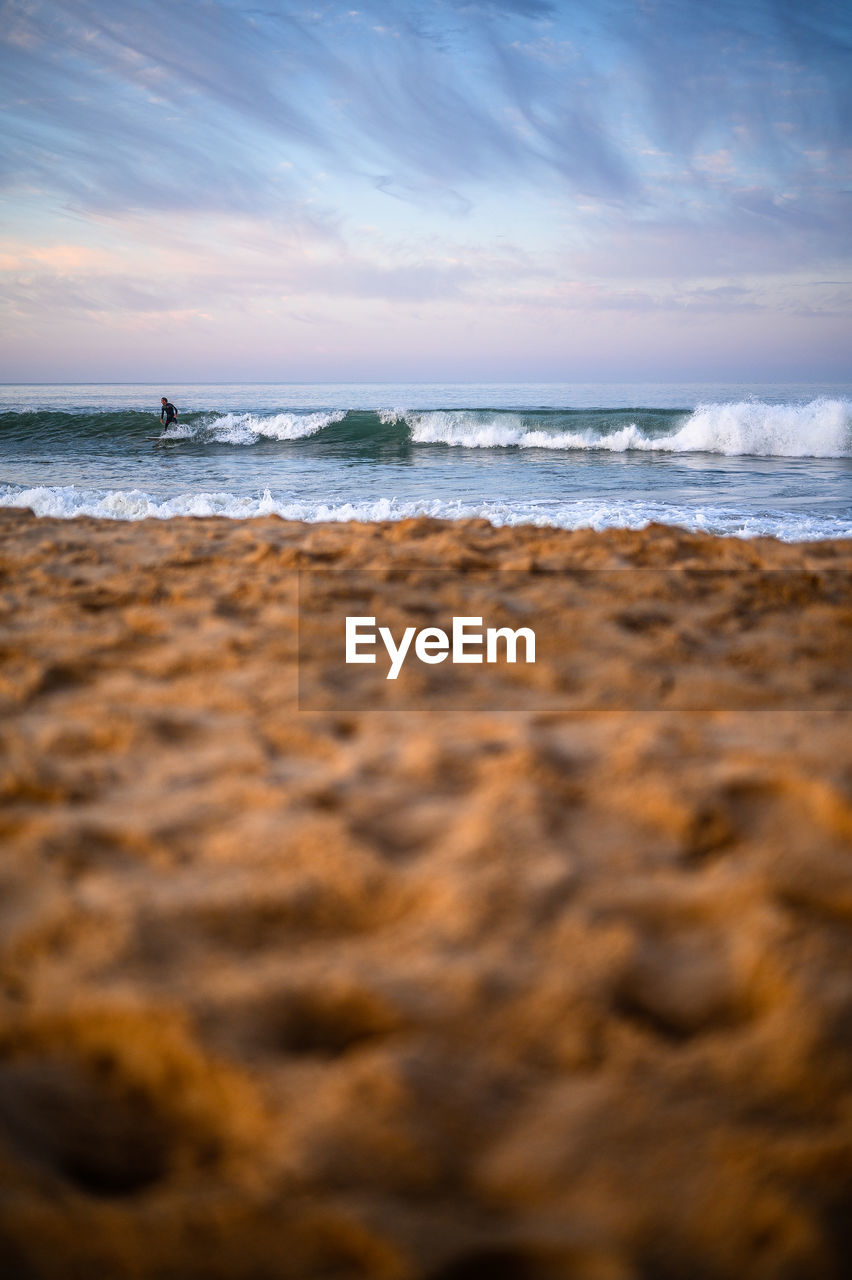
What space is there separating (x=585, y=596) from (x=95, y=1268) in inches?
117

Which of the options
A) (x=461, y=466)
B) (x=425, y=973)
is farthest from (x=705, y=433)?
(x=425, y=973)

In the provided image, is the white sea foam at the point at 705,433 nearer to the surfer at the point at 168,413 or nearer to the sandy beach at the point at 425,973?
the surfer at the point at 168,413

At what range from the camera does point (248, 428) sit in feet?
65.0

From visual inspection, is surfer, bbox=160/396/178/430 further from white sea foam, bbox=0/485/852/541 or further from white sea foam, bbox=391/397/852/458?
white sea foam, bbox=0/485/852/541

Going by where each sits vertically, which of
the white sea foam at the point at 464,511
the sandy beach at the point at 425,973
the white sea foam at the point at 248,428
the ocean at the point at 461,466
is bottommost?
the sandy beach at the point at 425,973

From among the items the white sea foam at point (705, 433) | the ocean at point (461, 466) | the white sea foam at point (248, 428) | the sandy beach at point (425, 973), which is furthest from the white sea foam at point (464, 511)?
the white sea foam at point (248, 428)

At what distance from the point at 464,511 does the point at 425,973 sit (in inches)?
290

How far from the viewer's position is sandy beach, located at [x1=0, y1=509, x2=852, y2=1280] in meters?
1.01

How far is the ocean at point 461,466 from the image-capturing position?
8688 mm

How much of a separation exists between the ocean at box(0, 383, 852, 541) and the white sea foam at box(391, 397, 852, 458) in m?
0.04

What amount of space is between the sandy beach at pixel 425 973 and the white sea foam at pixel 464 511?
5186mm

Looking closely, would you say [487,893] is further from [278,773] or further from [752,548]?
[752,548]

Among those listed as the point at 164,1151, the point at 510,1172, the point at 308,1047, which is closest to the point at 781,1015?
the point at 510,1172

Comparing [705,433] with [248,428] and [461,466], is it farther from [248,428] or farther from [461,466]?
[248,428]
